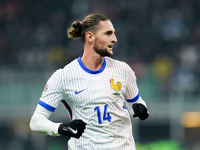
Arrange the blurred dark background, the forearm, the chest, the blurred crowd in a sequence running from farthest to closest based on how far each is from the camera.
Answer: the blurred crowd, the blurred dark background, the chest, the forearm

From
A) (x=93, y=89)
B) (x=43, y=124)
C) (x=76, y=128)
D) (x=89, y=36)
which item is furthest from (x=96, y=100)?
(x=89, y=36)

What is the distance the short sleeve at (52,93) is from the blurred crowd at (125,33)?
10007 millimetres

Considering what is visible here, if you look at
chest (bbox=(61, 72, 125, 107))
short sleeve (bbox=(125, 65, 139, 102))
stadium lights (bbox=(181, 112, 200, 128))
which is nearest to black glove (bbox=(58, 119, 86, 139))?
chest (bbox=(61, 72, 125, 107))

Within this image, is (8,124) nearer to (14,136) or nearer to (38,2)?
(14,136)

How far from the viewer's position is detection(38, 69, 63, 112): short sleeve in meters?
4.83

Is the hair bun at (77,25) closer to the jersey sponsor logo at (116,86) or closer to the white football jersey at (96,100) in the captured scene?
the white football jersey at (96,100)

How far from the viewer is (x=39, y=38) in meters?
17.7

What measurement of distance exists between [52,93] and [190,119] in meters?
10.7

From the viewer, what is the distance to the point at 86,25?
505 cm

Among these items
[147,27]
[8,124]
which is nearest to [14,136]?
[8,124]

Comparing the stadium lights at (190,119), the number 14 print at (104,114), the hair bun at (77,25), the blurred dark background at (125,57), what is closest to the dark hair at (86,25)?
the hair bun at (77,25)

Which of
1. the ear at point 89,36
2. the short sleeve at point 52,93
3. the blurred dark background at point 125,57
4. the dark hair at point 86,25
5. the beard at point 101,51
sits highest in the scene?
the blurred dark background at point 125,57

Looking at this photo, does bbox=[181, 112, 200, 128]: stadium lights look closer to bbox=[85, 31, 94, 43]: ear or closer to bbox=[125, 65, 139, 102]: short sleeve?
bbox=[125, 65, 139, 102]: short sleeve

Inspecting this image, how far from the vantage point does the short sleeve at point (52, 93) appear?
15.9 ft
